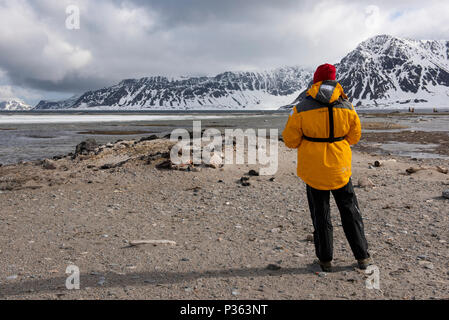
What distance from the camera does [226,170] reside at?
11.8 metres

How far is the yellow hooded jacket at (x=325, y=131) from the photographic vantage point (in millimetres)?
4414

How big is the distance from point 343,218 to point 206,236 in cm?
261

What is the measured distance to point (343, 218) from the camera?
4.75 metres

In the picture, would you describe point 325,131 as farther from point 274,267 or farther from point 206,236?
point 206,236

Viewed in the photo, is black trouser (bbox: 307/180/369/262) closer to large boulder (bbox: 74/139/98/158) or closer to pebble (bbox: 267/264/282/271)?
pebble (bbox: 267/264/282/271)

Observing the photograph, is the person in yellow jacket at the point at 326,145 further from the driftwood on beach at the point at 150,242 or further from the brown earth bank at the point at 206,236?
the driftwood on beach at the point at 150,242

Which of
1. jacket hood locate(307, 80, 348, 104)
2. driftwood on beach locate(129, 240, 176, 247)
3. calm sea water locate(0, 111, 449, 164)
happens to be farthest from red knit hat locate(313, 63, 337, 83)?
calm sea water locate(0, 111, 449, 164)

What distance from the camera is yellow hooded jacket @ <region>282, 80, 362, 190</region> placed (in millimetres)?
4414

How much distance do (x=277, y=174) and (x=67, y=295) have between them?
27.5ft

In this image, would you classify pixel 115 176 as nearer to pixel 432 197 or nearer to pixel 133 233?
pixel 133 233

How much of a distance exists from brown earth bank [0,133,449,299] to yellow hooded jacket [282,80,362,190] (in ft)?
4.62

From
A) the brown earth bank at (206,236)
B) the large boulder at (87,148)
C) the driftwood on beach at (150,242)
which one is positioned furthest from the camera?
the large boulder at (87,148)

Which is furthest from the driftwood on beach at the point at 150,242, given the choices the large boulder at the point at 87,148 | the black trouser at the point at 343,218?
the large boulder at the point at 87,148
